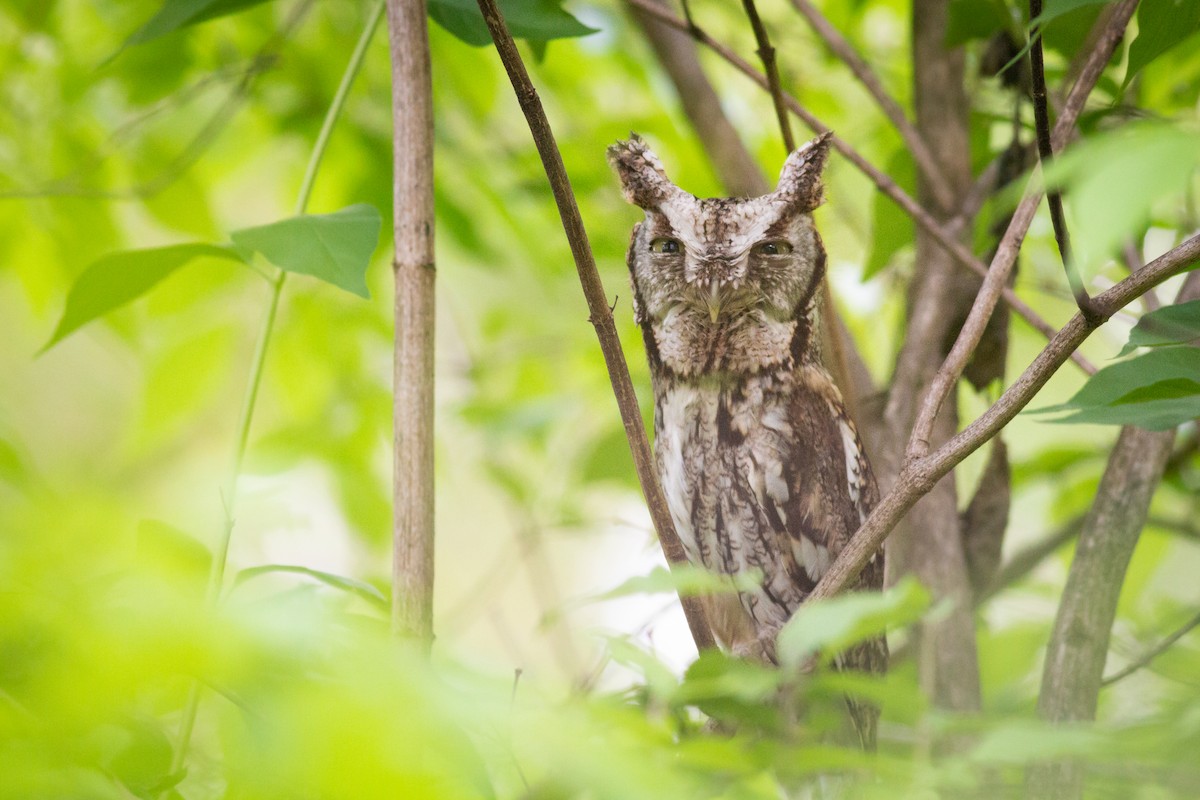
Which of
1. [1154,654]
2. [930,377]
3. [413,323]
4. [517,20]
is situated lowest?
[413,323]

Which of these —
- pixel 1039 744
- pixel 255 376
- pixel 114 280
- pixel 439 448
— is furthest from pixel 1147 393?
pixel 439 448

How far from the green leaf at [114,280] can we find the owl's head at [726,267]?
2.34ft

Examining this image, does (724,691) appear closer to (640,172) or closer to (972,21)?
(640,172)

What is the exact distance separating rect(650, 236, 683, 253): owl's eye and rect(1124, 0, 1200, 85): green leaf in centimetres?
75

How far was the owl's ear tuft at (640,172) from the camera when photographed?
1526 mm

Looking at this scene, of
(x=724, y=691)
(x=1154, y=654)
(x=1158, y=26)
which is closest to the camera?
(x=724, y=691)

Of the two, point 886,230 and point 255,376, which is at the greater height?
point 886,230

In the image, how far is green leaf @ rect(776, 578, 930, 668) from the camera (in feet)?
1.77

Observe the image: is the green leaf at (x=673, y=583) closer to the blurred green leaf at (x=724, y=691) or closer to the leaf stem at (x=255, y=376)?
the blurred green leaf at (x=724, y=691)

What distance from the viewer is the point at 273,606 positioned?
530mm

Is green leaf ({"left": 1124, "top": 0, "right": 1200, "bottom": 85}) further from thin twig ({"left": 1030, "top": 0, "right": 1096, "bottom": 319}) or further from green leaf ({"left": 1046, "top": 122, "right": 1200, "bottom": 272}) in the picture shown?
green leaf ({"left": 1046, "top": 122, "right": 1200, "bottom": 272})

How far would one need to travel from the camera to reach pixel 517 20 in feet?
3.72

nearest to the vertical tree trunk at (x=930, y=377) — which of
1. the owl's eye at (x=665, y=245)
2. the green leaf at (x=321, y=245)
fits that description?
the owl's eye at (x=665, y=245)

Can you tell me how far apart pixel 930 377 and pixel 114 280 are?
1280 mm
